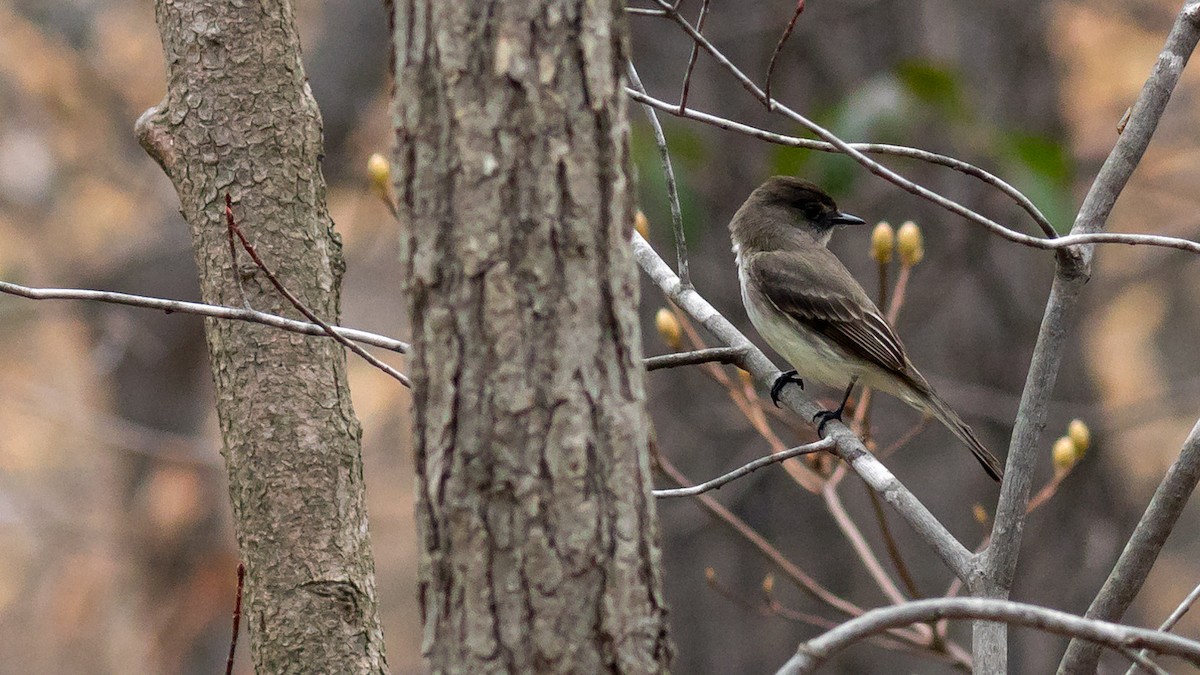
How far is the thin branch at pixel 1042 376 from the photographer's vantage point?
273cm

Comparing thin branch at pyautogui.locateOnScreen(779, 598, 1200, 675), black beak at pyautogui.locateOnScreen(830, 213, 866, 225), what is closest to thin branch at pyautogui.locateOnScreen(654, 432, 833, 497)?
thin branch at pyautogui.locateOnScreen(779, 598, 1200, 675)

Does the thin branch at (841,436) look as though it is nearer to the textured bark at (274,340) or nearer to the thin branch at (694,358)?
the thin branch at (694,358)

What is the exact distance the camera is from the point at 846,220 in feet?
19.2

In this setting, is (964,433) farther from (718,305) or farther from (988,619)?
(988,619)

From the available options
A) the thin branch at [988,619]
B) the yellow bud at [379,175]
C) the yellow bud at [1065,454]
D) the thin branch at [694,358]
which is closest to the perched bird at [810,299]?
the yellow bud at [1065,454]

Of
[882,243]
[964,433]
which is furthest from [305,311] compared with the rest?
[964,433]

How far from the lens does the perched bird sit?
5.38 meters

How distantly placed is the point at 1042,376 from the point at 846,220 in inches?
124

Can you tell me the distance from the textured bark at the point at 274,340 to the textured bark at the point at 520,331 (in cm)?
133

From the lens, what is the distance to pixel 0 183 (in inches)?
408

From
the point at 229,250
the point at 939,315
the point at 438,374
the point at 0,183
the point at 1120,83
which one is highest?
the point at 0,183

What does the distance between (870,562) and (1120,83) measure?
24.5ft

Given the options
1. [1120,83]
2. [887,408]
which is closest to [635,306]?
[887,408]

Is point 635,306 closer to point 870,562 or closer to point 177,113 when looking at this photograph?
point 177,113
